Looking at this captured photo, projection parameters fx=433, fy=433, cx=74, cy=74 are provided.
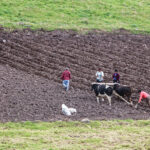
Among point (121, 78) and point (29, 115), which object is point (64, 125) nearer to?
point (29, 115)

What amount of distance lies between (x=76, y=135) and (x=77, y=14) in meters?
28.7

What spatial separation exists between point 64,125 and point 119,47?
1684 cm

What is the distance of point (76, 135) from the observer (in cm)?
1759

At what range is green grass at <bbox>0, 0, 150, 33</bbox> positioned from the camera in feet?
132

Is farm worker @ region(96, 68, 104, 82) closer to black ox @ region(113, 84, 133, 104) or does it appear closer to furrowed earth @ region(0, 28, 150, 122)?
furrowed earth @ region(0, 28, 150, 122)

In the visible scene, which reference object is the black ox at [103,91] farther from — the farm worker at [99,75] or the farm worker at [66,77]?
the farm worker at [66,77]

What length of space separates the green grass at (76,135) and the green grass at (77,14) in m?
20.2

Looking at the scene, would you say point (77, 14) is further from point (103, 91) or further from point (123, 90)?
point (103, 91)

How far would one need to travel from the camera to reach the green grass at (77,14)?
132 feet

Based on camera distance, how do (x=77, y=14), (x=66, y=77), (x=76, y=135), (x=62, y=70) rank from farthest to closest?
1. (x=77, y=14)
2. (x=62, y=70)
3. (x=66, y=77)
4. (x=76, y=135)

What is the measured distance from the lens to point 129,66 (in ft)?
101

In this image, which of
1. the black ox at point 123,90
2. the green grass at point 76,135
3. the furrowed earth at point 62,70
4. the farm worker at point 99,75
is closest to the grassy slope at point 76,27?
the green grass at point 76,135

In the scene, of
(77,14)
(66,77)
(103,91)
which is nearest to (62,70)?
(66,77)

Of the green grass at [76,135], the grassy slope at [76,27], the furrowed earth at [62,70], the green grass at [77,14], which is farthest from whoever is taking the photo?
the green grass at [77,14]
